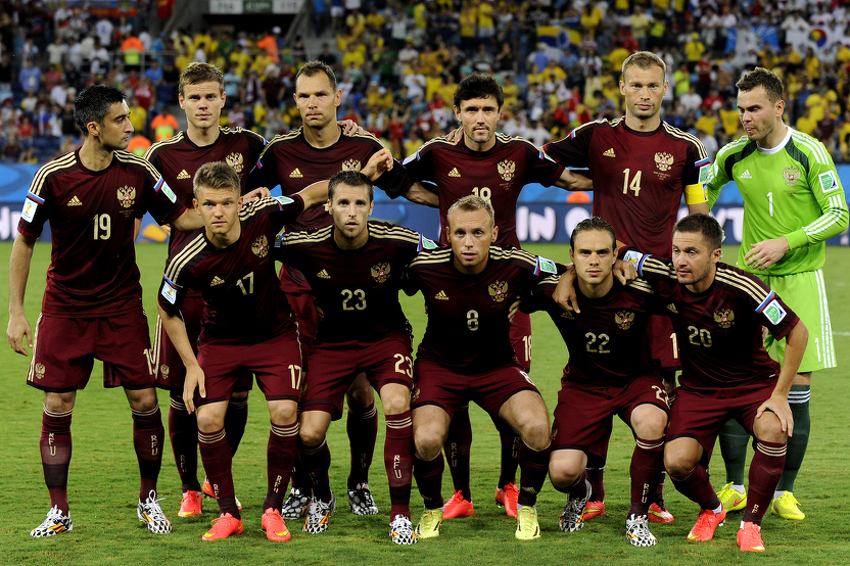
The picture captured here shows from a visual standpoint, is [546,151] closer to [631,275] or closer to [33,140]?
[631,275]

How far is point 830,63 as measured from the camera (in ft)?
78.5

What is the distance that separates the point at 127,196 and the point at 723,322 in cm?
324

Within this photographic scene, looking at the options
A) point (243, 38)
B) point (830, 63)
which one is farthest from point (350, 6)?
point (830, 63)

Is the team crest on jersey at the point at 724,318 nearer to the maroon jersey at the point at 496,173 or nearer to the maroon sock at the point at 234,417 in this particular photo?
the maroon jersey at the point at 496,173

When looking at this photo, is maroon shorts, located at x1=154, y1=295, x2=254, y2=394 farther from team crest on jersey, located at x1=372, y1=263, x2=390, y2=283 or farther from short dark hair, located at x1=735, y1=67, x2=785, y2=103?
short dark hair, located at x1=735, y1=67, x2=785, y2=103

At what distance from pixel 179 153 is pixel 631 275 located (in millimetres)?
2812

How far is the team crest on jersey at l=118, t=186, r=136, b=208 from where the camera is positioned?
5.39 m

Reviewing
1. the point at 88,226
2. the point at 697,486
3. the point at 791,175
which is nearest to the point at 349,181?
the point at 88,226

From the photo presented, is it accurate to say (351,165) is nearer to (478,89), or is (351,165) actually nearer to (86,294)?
(478,89)

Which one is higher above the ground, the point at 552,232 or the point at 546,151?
the point at 546,151

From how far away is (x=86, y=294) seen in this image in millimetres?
5359

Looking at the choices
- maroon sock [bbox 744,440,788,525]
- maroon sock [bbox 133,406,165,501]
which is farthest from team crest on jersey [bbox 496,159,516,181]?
maroon sock [bbox 133,406,165,501]

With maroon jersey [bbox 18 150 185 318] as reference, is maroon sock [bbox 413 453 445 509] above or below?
below

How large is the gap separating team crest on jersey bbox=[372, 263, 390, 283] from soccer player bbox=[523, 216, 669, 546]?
79cm
